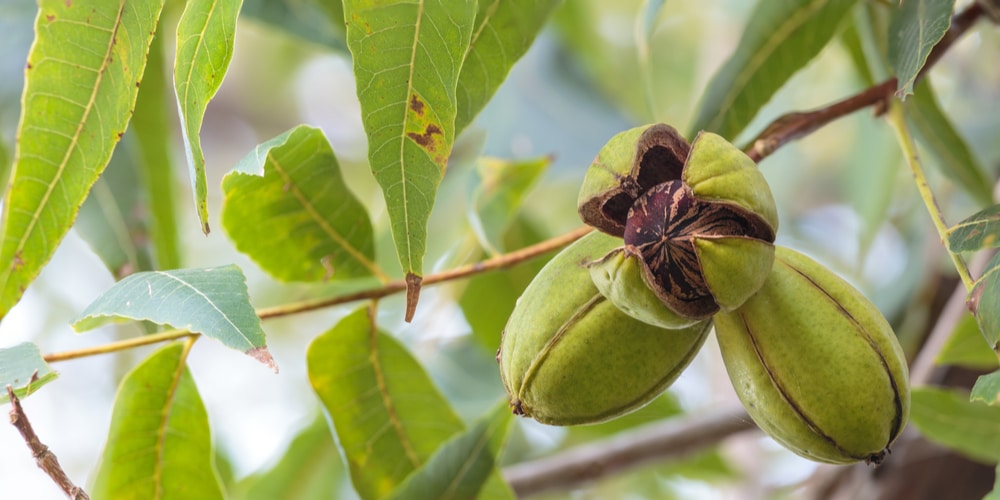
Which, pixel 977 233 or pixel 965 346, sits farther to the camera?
pixel 965 346

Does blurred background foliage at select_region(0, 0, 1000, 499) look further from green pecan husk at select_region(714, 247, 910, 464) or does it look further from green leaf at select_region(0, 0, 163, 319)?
green pecan husk at select_region(714, 247, 910, 464)

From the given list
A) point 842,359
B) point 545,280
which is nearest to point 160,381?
point 545,280

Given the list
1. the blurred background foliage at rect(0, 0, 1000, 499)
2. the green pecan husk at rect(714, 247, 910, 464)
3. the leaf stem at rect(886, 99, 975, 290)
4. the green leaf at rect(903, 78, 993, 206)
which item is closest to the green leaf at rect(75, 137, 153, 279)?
the blurred background foliage at rect(0, 0, 1000, 499)

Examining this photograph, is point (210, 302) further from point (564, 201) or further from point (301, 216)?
point (564, 201)

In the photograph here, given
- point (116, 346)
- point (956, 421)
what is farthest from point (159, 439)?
point (956, 421)

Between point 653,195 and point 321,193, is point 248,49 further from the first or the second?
point 653,195
